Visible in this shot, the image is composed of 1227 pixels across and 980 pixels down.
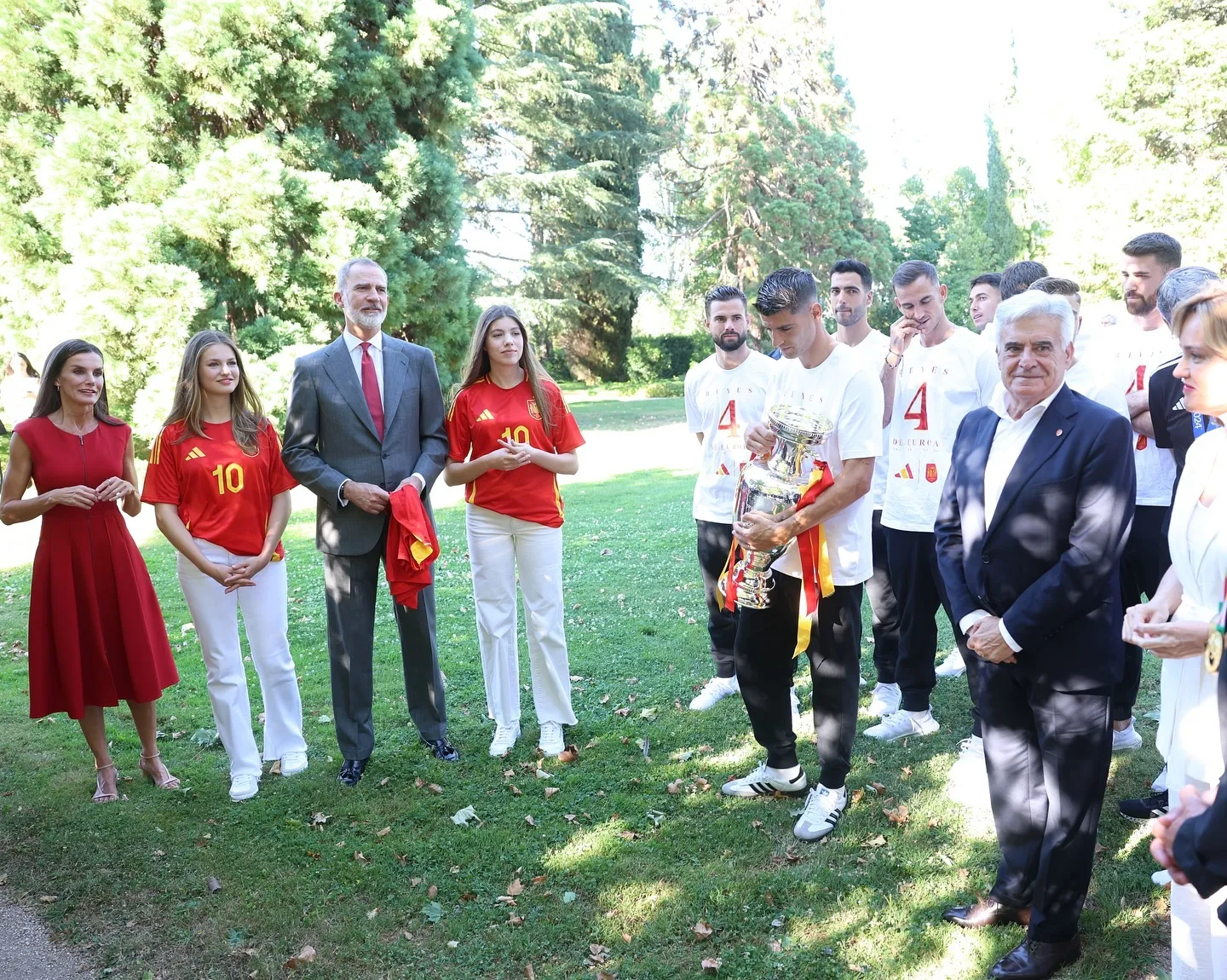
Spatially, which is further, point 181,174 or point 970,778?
point 181,174

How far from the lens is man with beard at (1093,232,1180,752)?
4566 mm

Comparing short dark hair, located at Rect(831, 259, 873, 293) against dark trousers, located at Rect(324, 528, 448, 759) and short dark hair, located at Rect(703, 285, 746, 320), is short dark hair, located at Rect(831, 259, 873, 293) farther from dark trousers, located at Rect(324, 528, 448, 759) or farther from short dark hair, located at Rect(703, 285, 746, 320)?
dark trousers, located at Rect(324, 528, 448, 759)

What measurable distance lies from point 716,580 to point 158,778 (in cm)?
338

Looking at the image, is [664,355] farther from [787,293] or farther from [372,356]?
[787,293]

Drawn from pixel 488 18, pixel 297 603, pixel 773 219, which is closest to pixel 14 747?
pixel 297 603

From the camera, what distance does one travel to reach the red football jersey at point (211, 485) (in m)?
4.81

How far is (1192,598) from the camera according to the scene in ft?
8.61

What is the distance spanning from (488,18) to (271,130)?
44.2 feet

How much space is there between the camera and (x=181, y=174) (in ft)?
54.6

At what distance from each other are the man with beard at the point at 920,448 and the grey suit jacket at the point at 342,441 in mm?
2596

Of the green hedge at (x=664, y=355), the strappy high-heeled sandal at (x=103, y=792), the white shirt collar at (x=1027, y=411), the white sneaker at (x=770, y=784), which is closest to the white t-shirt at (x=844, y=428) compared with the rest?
the white shirt collar at (x=1027, y=411)

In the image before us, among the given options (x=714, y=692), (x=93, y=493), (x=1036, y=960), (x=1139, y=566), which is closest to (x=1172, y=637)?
(x=1036, y=960)

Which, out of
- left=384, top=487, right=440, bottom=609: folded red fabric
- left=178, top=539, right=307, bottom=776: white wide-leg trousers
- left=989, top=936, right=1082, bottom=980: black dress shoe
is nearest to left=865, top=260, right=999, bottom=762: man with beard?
left=989, top=936, right=1082, bottom=980: black dress shoe

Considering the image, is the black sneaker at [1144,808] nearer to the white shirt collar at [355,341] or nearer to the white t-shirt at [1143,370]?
the white t-shirt at [1143,370]
